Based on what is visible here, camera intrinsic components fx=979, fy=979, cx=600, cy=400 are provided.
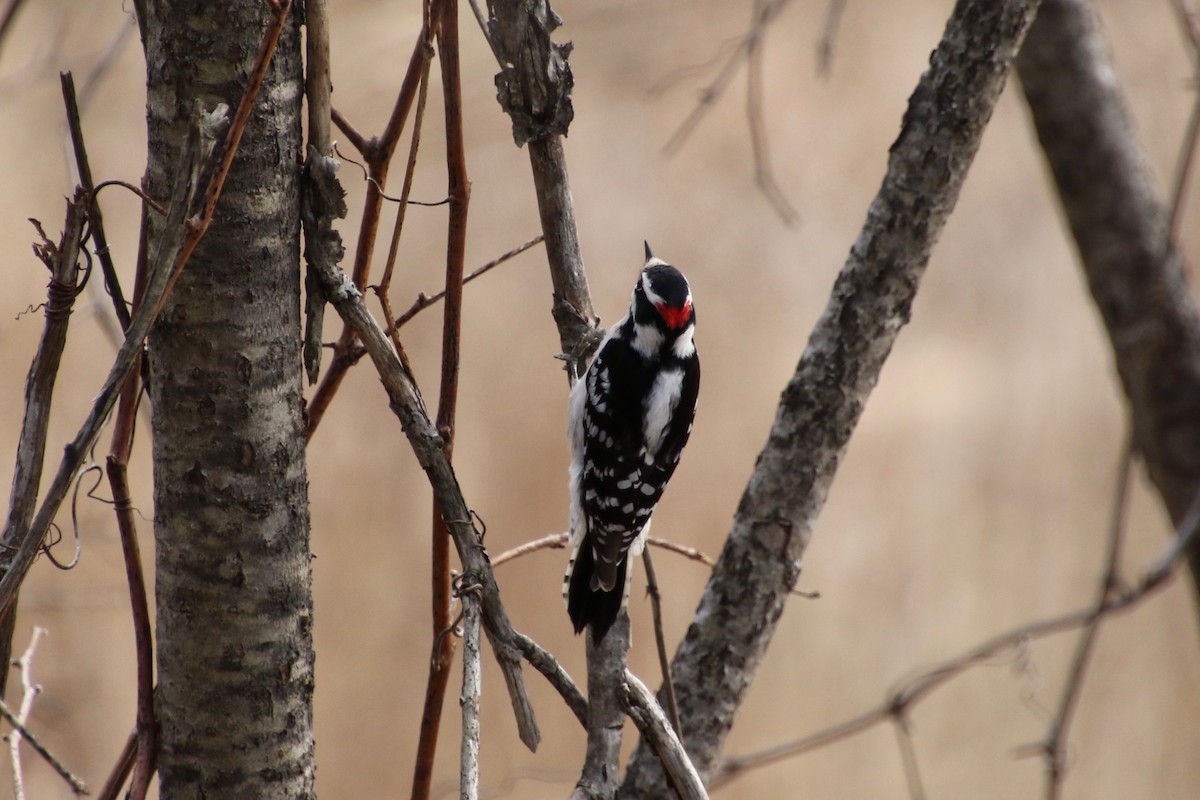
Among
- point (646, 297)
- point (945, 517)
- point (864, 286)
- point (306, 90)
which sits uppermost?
point (945, 517)

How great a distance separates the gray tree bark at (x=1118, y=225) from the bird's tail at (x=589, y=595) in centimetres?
142

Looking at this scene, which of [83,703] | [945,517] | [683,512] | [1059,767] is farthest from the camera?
[945,517]

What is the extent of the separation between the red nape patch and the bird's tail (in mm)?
448

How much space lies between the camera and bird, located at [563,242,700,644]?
175 centimetres

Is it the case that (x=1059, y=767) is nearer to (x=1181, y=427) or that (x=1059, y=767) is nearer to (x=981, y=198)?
(x=1181, y=427)

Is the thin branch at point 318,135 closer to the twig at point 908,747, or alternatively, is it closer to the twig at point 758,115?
the twig at point 908,747

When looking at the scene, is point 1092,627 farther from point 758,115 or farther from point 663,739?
point 758,115

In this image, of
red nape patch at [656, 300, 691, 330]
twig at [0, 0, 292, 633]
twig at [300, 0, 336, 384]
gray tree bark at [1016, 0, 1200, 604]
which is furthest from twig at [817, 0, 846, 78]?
twig at [0, 0, 292, 633]

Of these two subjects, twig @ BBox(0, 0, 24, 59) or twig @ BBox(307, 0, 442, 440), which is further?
twig @ BBox(307, 0, 442, 440)

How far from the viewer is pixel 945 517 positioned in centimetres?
359

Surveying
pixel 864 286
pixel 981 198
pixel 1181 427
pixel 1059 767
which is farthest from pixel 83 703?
pixel 981 198

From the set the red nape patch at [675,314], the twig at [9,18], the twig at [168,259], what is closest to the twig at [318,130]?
the twig at [168,259]

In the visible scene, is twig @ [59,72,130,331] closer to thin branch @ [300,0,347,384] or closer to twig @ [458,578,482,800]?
thin branch @ [300,0,347,384]

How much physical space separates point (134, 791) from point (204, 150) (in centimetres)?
54
